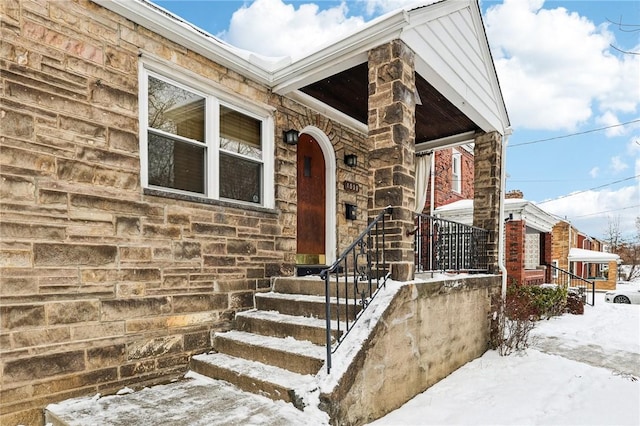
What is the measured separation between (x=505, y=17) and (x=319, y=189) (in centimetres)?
380

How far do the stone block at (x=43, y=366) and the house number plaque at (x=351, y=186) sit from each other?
419 cm

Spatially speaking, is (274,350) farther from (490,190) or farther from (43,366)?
(490,190)

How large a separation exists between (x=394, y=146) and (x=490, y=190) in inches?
126

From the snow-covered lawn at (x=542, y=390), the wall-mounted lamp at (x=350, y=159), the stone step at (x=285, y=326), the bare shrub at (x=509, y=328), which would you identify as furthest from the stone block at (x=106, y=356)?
the bare shrub at (x=509, y=328)

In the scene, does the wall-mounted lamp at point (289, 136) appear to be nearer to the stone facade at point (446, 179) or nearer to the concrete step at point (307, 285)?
the concrete step at point (307, 285)

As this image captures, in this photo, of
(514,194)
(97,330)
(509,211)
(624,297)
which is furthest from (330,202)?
(624,297)

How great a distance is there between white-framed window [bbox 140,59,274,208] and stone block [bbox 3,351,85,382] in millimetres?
1578

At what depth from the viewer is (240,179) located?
442 centimetres

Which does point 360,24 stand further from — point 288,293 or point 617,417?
point 617,417

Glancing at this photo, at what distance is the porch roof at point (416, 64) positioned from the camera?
3.59 metres

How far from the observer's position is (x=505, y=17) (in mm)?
5262

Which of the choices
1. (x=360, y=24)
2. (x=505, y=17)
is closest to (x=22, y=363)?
(x=360, y=24)

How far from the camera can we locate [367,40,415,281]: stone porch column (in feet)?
11.7

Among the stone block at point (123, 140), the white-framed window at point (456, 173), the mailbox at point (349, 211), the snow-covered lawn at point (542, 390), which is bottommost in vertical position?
the snow-covered lawn at point (542, 390)
